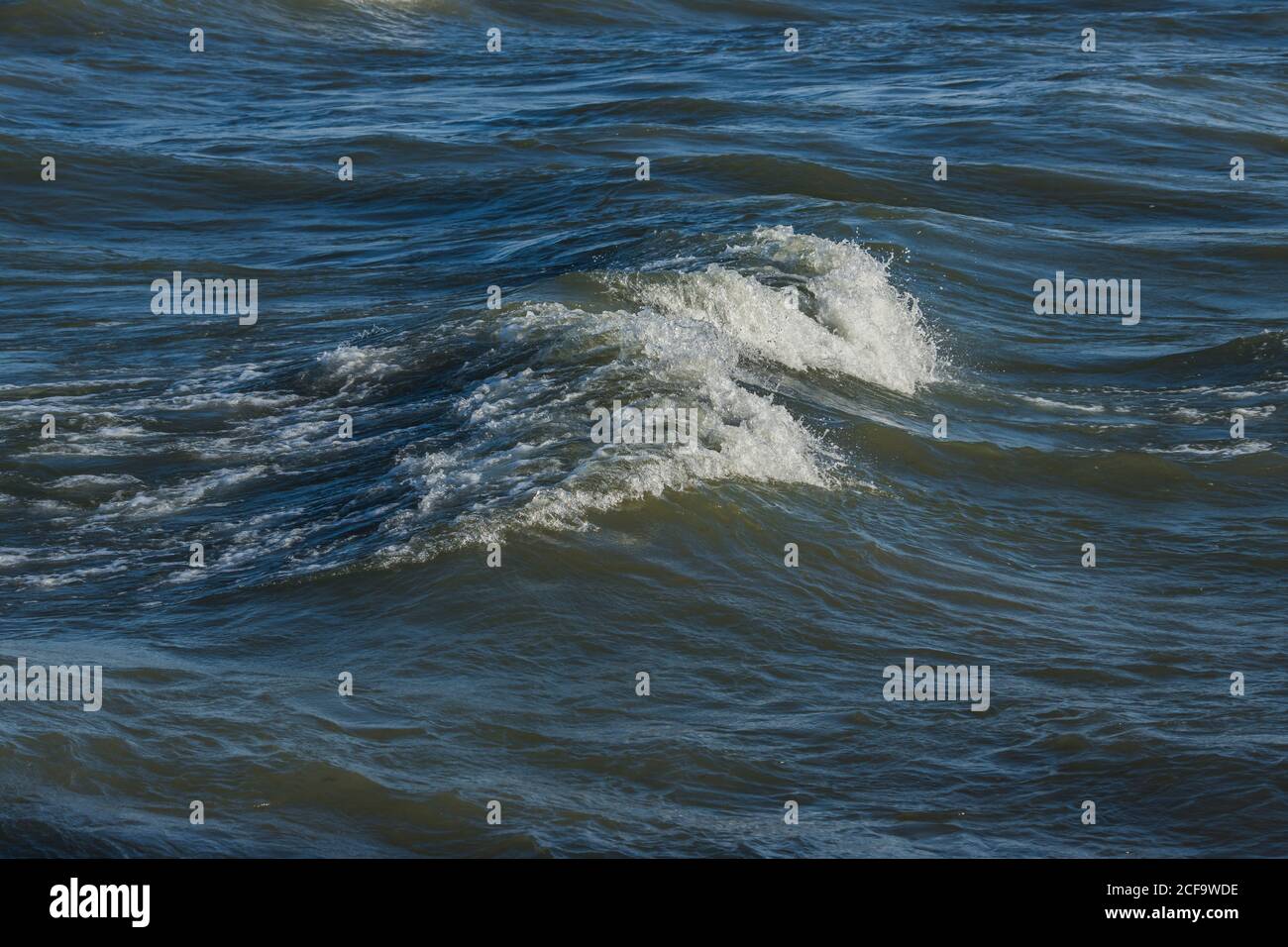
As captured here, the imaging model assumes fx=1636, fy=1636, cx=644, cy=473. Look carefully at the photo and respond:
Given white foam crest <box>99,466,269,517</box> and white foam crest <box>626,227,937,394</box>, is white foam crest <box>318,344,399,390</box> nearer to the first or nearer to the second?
white foam crest <box>99,466,269,517</box>

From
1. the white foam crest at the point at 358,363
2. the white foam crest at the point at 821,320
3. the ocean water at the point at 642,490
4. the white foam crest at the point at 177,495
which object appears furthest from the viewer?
the white foam crest at the point at 821,320

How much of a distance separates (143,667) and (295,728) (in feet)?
3.33

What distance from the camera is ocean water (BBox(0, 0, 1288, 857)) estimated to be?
262 inches

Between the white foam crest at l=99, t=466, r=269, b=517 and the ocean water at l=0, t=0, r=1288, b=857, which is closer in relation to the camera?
the ocean water at l=0, t=0, r=1288, b=857

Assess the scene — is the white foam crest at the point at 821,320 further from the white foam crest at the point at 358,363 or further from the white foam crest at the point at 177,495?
the white foam crest at the point at 177,495

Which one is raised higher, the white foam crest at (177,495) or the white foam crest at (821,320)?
Result: the white foam crest at (821,320)

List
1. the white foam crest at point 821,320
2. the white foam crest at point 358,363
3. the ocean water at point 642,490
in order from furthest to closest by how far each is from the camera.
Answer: the white foam crest at point 821,320 → the white foam crest at point 358,363 → the ocean water at point 642,490

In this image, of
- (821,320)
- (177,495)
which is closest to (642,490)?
(177,495)

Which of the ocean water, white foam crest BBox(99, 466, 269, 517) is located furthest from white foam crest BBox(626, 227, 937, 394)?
white foam crest BBox(99, 466, 269, 517)

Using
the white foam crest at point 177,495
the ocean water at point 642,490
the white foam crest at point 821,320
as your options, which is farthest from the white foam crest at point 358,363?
the white foam crest at point 821,320

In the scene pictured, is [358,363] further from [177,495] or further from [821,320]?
[821,320]

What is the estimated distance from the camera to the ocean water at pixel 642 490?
6.64 meters

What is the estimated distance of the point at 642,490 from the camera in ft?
31.6

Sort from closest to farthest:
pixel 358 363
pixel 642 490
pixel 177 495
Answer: pixel 642 490 → pixel 177 495 → pixel 358 363
